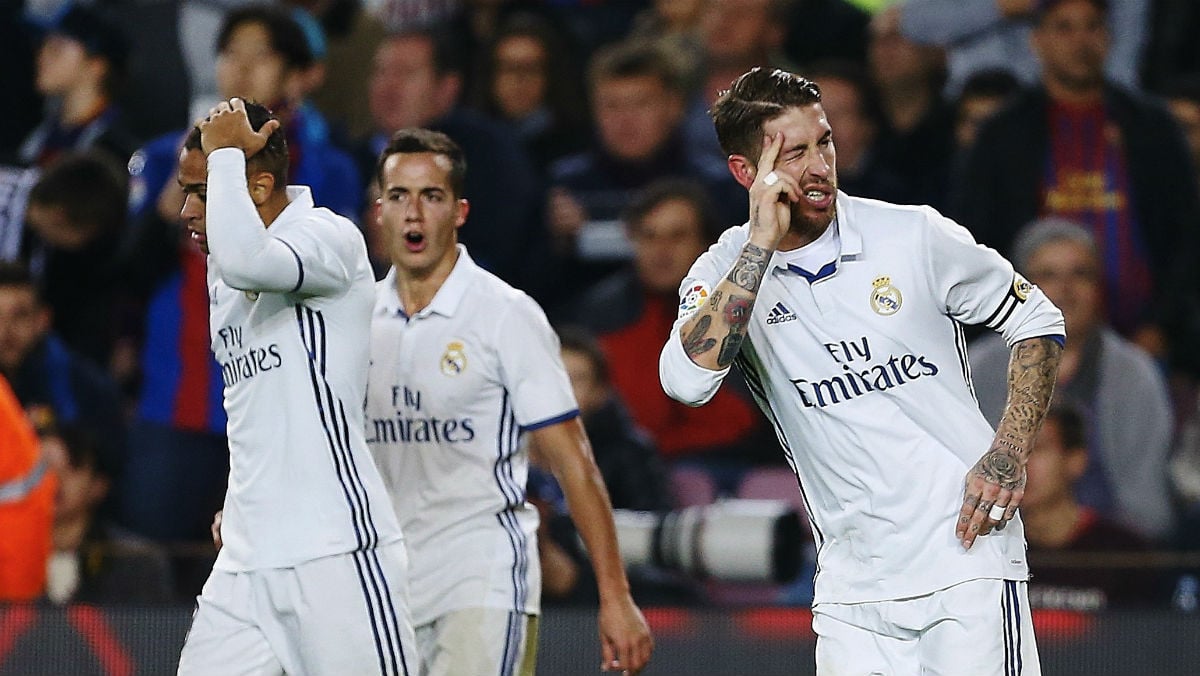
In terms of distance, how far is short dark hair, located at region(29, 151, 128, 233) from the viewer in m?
8.70

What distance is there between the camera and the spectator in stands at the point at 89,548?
281 inches

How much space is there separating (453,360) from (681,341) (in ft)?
4.32

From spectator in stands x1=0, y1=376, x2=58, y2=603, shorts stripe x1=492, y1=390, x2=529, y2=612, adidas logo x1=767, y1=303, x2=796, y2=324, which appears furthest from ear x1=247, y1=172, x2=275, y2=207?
spectator in stands x1=0, y1=376, x2=58, y2=603

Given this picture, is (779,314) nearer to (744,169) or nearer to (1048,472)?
(744,169)

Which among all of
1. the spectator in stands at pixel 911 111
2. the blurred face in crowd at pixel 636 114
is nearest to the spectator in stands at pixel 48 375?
the blurred face in crowd at pixel 636 114

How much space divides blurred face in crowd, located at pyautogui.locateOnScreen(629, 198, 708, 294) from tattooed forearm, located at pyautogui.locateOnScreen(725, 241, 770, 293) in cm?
423

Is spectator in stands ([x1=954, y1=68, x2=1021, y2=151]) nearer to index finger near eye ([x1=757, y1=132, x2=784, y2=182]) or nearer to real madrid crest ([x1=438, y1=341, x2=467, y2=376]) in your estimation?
real madrid crest ([x1=438, y1=341, x2=467, y2=376])

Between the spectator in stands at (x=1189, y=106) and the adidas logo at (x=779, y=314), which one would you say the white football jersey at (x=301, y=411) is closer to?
the adidas logo at (x=779, y=314)

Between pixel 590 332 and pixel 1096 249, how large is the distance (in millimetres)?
2264

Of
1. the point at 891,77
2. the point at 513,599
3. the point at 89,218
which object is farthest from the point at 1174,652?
the point at 89,218

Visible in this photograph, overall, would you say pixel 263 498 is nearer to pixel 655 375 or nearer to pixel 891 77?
pixel 655 375

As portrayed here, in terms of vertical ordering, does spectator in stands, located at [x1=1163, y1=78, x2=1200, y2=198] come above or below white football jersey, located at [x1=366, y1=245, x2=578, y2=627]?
above

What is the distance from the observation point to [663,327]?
855cm

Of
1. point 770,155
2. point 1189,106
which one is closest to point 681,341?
point 770,155
